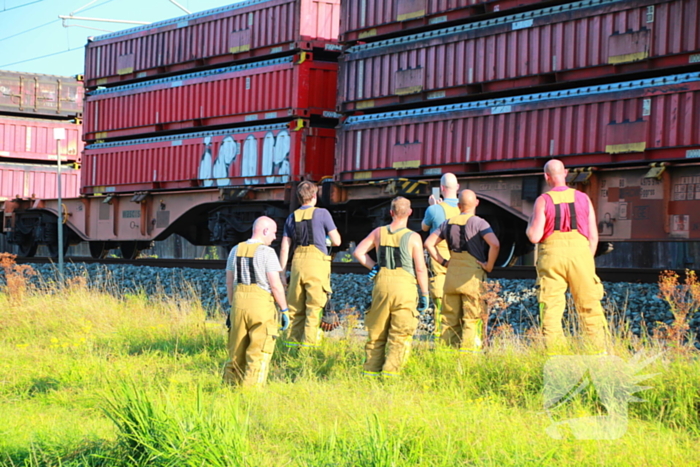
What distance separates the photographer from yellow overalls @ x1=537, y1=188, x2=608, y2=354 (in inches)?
265

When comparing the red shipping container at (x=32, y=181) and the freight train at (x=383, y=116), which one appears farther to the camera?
the red shipping container at (x=32, y=181)

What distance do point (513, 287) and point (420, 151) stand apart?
4.06m

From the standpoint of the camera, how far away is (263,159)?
56.6ft

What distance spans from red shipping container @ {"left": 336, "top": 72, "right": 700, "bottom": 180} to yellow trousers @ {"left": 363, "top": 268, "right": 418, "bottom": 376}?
6238mm

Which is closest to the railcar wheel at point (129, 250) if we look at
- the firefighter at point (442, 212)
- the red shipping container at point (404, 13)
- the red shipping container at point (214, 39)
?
the red shipping container at point (214, 39)

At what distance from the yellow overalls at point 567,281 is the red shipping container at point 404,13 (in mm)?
7257

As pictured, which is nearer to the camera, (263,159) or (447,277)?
(447,277)

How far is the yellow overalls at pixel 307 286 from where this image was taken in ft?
27.2

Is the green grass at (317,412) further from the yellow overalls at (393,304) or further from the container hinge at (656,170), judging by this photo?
the container hinge at (656,170)

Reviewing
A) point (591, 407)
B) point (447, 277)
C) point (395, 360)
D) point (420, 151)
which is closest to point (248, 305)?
point (395, 360)

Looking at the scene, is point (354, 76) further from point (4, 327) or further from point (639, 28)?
point (4, 327)

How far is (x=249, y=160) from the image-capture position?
1755 centimetres

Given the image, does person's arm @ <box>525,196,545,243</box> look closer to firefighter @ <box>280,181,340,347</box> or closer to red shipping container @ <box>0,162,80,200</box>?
firefighter @ <box>280,181,340,347</box>

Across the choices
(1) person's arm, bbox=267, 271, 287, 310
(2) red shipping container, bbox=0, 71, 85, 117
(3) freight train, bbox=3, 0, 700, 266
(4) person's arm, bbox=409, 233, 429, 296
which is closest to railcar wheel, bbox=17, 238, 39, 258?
(3) freight train, bbox=3, 0, 700, 266
